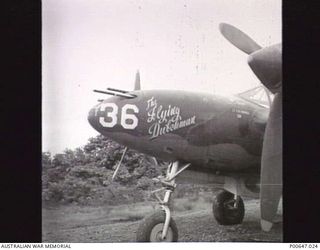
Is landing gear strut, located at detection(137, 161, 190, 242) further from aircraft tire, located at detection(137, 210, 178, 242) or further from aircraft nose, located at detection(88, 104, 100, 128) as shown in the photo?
aircraft nose, located at detection(88, 104, 100, 128)

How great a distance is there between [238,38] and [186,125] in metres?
1.03

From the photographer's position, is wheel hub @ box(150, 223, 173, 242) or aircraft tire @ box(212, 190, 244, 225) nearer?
wheel hub @ box(150, 223, 173, 242)

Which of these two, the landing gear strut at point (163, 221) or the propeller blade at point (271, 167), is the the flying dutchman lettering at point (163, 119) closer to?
the landing gear strut at point (163, 221)

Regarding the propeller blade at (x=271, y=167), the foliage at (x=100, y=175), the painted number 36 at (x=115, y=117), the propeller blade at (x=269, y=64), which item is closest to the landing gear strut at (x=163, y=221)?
the foliage at (x=100, y=175)

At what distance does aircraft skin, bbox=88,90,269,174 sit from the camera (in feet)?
18.0

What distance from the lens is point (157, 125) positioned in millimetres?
5500

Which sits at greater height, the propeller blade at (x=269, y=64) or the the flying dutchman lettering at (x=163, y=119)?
the propeller blade at (x=269, y=64)

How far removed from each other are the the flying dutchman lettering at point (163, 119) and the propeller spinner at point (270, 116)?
2.60ft

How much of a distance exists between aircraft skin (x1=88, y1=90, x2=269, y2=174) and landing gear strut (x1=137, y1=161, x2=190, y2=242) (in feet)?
0.53

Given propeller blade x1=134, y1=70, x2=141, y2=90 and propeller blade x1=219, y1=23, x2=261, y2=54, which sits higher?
propeller blade x1=219, y1=23, x2=261, y2=54

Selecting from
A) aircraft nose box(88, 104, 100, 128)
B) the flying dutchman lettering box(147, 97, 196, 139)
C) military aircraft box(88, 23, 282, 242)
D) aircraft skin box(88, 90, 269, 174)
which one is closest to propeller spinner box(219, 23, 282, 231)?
military aircraft box(88, 23, 282, 242)

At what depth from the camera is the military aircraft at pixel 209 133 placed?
18.0 feet
